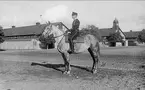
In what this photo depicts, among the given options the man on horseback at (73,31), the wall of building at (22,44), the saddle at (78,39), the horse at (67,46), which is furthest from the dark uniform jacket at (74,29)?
the wall of building at (22,44)

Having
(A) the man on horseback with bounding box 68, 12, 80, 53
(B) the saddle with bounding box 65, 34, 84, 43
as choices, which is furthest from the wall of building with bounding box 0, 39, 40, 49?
(A) the man on horseback with bounding box 68, 12, 80, 53

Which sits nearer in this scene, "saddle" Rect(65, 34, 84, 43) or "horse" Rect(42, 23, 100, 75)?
"horse" Rect(42, 23, 100, 75)

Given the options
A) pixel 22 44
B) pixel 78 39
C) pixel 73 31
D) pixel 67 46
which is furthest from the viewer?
pixel 22 44

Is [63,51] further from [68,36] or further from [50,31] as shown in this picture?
[50,31]

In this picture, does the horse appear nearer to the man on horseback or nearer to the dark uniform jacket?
the man on horseback

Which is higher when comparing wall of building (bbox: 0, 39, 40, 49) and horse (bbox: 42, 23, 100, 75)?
horse (bbox: 42, 23, 100, 75)

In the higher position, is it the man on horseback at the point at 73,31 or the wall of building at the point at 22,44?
the man on horseback at the point at 73,31

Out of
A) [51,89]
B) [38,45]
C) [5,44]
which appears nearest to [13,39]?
[5,44]

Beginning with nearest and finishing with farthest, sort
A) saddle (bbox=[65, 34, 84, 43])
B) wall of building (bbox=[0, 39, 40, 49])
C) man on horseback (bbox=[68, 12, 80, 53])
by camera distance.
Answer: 1. man on horseback (bbox=[68, 12, 80, 53])
2. saddle (bbox=[65, 34, 84, 43])
3. wall of building (bbox=[0, 39, 40, 49])

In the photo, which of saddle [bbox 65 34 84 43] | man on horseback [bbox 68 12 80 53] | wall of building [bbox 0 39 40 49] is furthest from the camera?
wall of building [bbox 0 39 40 49]

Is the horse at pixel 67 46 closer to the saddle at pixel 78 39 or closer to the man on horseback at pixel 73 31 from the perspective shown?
the saddle at pixel 78 39

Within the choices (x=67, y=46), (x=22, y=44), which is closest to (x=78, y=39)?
(x=67, y=46)

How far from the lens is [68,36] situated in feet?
35.1

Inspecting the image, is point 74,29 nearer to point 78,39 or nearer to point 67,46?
point 78,39
